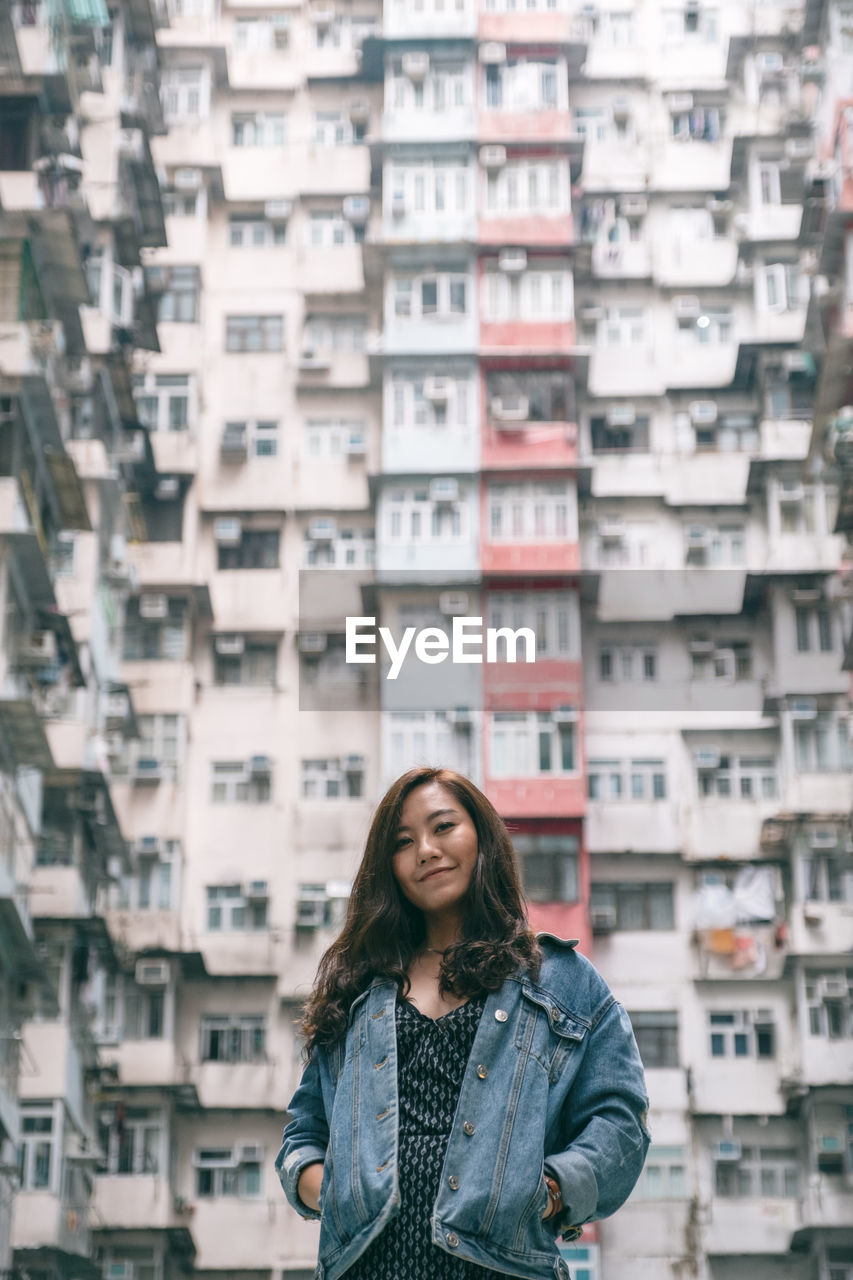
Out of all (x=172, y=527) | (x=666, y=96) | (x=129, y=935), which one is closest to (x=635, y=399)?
(x=666, y=96)

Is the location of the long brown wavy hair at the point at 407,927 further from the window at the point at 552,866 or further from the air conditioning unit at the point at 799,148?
the air conditioning unit at the point at 799,148

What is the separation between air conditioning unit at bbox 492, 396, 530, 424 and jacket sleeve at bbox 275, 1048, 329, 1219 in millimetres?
15158

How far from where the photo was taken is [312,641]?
17.0 m

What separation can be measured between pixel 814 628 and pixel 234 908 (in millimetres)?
5347

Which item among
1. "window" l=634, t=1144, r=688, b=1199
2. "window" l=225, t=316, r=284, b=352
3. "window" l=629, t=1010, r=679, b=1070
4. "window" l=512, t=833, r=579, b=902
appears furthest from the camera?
"window" l=225, t=316, r=284, b=352

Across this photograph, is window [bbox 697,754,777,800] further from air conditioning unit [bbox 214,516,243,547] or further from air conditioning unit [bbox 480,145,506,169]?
air conditioning unit [bbox 480,145,506,169]

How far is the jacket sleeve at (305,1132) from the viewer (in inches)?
83.2

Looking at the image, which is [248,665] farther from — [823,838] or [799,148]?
[799,148]

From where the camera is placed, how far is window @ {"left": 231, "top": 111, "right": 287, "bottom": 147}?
1850 cm

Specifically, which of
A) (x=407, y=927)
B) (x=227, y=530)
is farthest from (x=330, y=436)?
(x=407, y=927)

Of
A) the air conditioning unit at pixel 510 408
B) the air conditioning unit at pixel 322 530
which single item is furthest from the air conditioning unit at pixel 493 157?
the air conditioning unit at pixel 322 530

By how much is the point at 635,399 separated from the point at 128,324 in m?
4.63

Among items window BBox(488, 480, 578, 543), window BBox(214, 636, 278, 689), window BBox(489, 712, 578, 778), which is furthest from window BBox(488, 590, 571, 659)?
window BBox(214, 636, 278, 689)

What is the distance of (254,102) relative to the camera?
18.6 m
